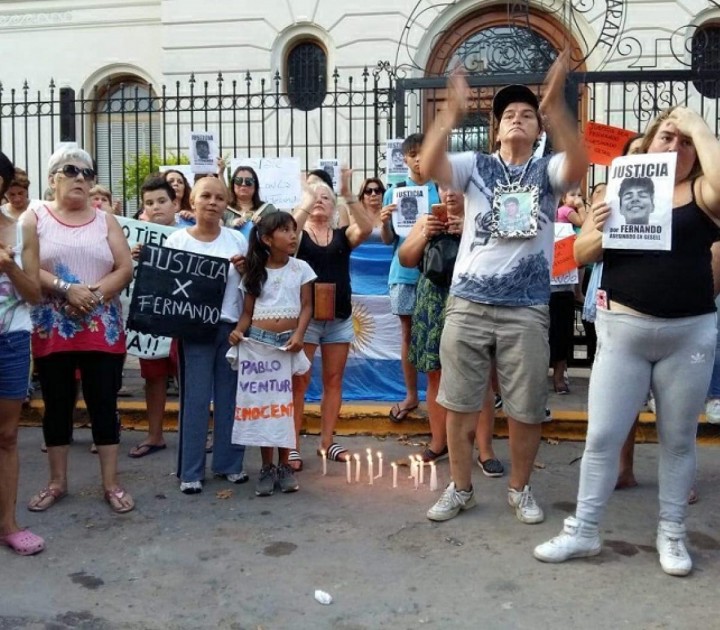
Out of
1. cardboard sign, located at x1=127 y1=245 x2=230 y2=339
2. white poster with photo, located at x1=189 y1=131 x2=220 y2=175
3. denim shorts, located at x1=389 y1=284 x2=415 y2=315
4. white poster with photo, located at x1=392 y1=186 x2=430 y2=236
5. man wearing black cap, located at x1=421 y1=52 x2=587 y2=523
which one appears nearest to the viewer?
man wearing black cap, located at x1=421 y1=52 x2=587 y2=523

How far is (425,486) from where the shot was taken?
5043 mm

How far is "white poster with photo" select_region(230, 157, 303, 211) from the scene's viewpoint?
752 cm

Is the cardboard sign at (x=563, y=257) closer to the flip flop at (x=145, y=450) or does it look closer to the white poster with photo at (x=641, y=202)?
the white poster with photo at (x=641, y=202)

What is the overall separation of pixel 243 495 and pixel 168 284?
137 centimetres

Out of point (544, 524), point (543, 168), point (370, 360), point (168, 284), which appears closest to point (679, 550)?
point (544, 524)

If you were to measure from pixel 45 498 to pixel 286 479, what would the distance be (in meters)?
1.42

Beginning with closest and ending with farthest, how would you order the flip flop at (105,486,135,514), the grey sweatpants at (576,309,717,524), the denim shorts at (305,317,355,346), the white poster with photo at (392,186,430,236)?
the grey sweatpants at (576,309,717,524)
the flip flop at (105,486,135,514)
the denim shorts at (305,317,355,346)
the white poster with photo at (392,186,430,236)

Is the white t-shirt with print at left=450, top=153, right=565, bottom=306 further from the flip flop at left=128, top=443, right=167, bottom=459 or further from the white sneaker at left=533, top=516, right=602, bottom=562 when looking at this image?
the flip flop at left=128, top=443, right=167, bottom=459

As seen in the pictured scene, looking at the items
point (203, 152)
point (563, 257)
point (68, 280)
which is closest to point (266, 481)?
point (68, 280)

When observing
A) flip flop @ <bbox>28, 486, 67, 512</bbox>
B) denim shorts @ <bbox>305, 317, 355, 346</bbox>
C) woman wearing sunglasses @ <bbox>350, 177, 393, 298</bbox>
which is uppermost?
woman wearing sunglasses @ <bbox>350, 177, 393, 298</bbox>

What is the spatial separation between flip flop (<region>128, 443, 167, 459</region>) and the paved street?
0.50 meters

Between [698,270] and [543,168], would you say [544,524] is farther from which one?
[543,168]

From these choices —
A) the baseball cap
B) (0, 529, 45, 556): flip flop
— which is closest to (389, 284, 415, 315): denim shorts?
the baseball cap

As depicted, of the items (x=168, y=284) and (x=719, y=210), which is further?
(x=168, y=284)
